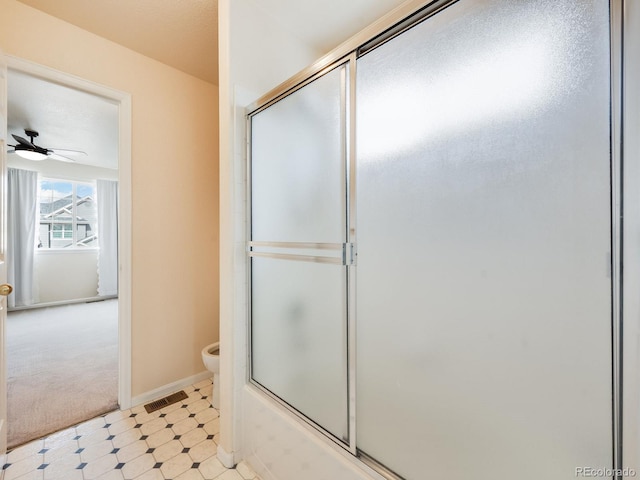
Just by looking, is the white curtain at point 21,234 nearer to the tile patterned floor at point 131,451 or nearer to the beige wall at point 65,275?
the beige wall at point 65,275

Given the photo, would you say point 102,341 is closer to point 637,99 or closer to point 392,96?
point 392,96

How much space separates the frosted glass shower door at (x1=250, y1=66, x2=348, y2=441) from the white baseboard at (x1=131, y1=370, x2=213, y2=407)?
3.82 ft

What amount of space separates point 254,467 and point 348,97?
6.01ft

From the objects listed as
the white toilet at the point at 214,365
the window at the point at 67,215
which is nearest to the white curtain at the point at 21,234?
the window at the point at 67,215

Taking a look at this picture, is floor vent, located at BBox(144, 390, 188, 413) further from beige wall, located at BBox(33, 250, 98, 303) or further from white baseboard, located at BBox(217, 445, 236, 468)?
beige wall, located at BBox(33, 250, 98, 303)

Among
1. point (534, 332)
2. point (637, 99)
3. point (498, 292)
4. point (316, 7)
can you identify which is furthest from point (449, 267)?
point (316, 7)

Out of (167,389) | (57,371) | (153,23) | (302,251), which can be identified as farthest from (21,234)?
(302,251)

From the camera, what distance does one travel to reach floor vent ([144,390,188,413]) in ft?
6.80

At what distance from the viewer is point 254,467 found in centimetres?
150

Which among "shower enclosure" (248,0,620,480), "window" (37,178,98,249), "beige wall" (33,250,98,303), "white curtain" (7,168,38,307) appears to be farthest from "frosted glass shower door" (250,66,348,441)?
"window" (37,178,98,249)

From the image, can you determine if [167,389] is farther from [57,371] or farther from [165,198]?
[165,198]

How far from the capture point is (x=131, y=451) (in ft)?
5.40

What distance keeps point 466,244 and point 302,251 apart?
70 cm

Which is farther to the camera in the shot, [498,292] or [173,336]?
[173,336]
